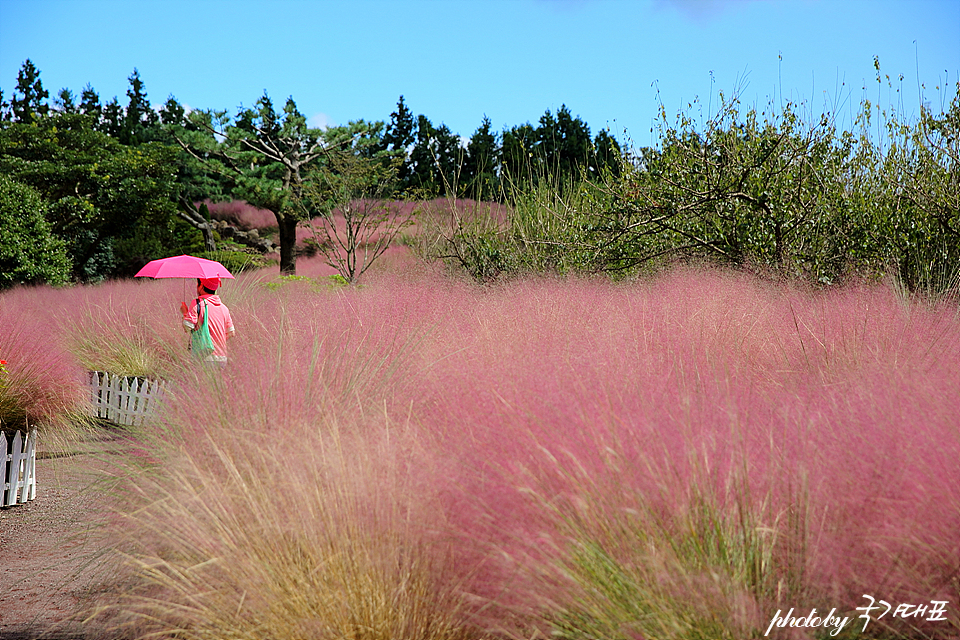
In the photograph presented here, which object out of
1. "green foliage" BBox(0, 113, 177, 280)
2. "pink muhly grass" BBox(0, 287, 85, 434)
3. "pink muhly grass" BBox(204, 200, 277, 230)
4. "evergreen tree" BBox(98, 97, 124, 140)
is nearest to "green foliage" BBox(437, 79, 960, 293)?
"pink muhly grass" BBox(0, 287, 85, 434)

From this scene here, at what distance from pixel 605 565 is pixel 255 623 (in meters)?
1.07

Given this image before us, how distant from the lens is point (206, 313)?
20.8 ft

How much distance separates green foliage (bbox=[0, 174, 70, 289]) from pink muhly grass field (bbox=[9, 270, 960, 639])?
1504 centimetres

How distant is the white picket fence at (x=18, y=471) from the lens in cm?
502

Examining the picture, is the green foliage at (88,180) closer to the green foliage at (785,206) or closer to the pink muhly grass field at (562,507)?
the green foliage at (785,206)

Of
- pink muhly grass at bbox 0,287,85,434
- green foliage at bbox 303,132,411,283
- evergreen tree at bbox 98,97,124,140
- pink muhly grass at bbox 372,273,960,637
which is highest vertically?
evergreen tree at bbox 98,97,124,140

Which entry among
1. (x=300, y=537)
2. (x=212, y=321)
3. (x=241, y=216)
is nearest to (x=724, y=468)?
(x=300, y=537)

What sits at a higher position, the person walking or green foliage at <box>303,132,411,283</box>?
green foliage at <box>303,132,411,283</box>

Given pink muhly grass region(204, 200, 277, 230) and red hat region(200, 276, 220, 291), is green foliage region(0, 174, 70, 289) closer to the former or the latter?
red hat region(200, 276, 220, 291)

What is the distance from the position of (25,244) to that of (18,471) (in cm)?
1268

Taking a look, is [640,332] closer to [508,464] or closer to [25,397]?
[508,464]

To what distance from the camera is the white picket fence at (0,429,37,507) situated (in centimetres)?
502

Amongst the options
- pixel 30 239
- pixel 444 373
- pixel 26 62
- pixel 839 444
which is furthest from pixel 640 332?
pixel 26 62

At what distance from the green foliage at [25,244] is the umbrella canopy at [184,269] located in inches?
348
